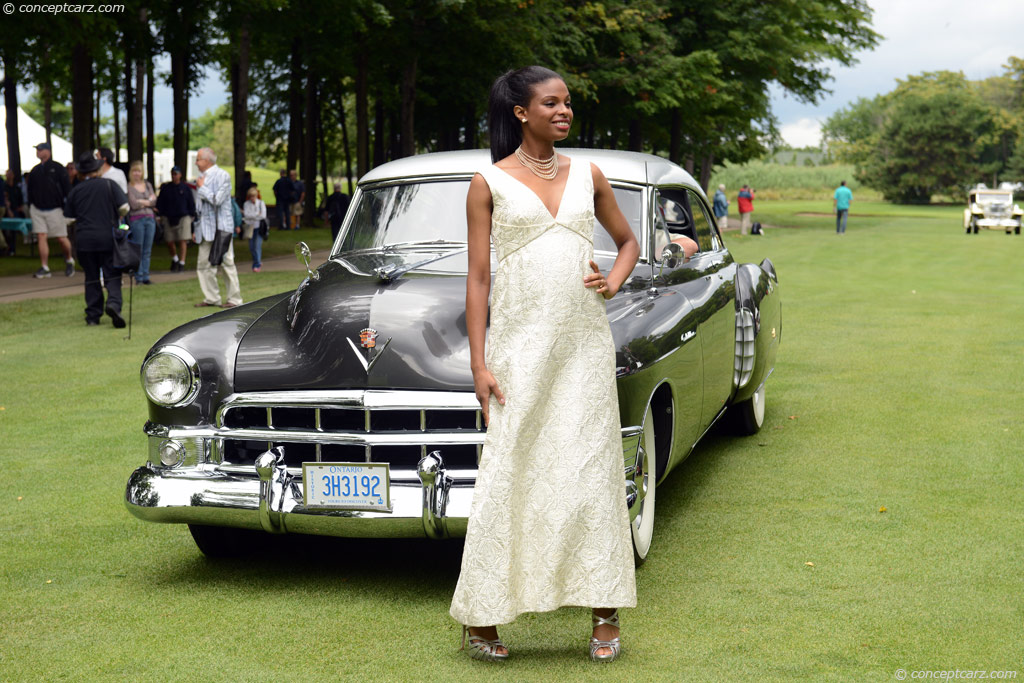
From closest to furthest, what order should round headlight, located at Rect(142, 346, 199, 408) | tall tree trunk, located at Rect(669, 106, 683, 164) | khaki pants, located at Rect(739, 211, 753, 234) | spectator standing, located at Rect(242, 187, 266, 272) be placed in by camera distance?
round headlight, located at Rect(142, 346, 199, 408) → spectator standing, located at Rect(242, 187, 266, 272) → tall tree trunk, located at Rect(669, 106, 683, 164) → khaki pants, located at Rect(739, 211, 753, 234)

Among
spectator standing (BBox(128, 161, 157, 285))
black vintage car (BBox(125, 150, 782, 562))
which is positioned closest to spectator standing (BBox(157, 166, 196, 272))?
spectator standing (BBox(128, 161, 157, 285))

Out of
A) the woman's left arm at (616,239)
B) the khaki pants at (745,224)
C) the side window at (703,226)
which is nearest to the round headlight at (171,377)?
the woman's left arm at (616,239)

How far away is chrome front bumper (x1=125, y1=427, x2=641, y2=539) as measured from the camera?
432cm

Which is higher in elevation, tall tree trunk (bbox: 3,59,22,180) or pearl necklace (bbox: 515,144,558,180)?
tall tree trunk (bbox: 3,59,22,180)

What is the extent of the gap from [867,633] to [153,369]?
296 centimetres

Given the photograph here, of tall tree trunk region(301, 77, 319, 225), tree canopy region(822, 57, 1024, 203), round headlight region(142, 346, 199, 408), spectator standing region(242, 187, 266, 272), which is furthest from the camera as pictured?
tree canopy region(822, 57, 1024, 203)

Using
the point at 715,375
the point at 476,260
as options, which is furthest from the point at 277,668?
the point at 715,375

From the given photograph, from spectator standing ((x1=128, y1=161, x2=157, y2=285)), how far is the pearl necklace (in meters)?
14.4

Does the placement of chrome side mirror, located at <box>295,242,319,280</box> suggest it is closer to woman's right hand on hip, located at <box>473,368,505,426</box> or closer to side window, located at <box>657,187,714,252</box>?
side window, located at <box>657,187,714,252</box>

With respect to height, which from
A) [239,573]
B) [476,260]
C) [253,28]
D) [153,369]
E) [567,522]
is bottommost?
[239,573]

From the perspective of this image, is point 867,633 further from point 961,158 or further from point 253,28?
point 961,158

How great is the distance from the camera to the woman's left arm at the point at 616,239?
3.75 metres

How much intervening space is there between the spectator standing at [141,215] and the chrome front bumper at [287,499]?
1315 centimetres

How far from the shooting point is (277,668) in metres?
3.88
